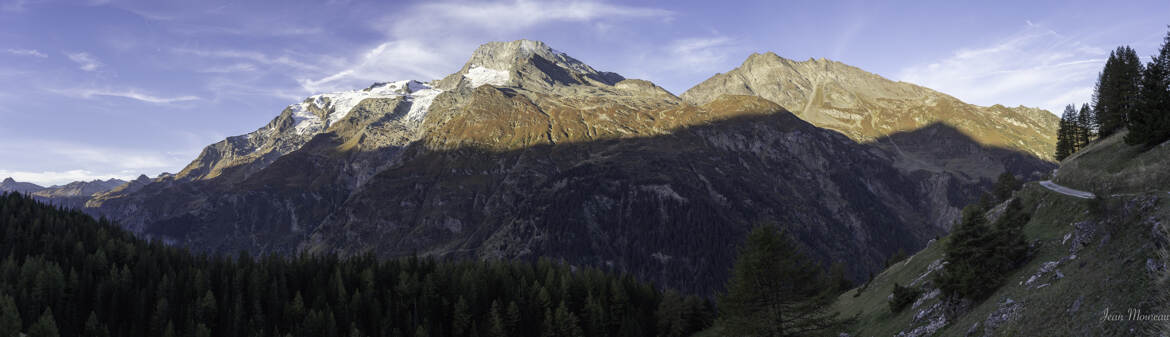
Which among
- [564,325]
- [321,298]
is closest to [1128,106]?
[564,325]

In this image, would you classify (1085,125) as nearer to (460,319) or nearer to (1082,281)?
(1082,281)

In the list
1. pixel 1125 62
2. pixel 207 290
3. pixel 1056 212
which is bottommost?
pixel 207 290

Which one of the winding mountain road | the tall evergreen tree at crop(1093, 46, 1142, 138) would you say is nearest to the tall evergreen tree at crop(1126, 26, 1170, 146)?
the winding mountain road

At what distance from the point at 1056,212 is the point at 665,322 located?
89586mm

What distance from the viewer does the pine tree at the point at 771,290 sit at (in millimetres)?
47688

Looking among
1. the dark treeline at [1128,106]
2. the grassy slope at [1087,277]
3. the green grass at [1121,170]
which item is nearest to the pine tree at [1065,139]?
the dark treeline at [1128,106]

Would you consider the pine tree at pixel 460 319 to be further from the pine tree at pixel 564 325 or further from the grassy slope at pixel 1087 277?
the grassy slope at pixel 1087 277

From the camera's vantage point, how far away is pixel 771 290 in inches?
1907

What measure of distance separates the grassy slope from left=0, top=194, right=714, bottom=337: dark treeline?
272 feet

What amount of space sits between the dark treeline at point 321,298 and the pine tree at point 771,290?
75851mm

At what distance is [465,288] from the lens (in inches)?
5468

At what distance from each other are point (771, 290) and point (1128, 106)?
2963 inches

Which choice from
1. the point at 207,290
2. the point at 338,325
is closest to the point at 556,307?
the point at 338,325

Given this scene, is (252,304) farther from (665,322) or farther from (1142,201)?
(1142,201)
